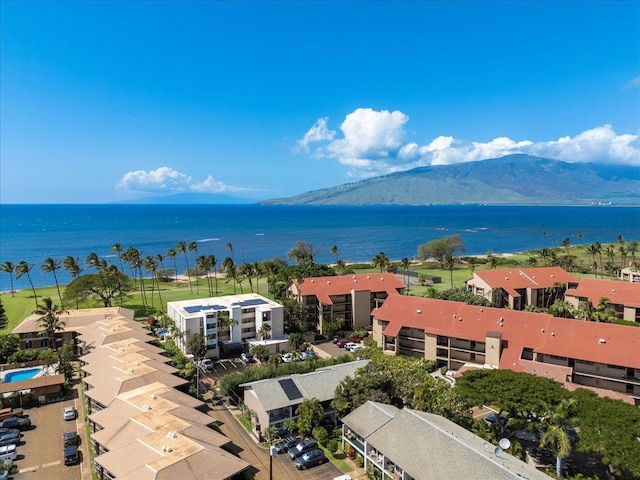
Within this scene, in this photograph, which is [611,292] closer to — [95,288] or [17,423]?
[17,423]

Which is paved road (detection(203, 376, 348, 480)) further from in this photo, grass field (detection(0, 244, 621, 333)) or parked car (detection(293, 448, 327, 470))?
grass field (detection(0, 244, 621, 333))

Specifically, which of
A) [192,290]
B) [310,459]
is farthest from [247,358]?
[192,290]

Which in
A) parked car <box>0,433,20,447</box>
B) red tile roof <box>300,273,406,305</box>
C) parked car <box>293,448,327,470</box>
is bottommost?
parked car <box>293,448,327,470</box>

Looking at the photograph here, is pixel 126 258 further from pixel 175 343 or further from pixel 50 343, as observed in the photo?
pixel 175 343

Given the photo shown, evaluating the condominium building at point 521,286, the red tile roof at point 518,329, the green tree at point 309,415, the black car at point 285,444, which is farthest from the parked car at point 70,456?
the condominium building at point 521,286

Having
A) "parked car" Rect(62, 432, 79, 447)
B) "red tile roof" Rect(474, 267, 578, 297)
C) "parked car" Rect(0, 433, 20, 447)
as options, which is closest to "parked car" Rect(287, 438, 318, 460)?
"parked car" Rect(62, 432, 79, 447)

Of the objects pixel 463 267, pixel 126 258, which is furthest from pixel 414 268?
pixel 126 258
